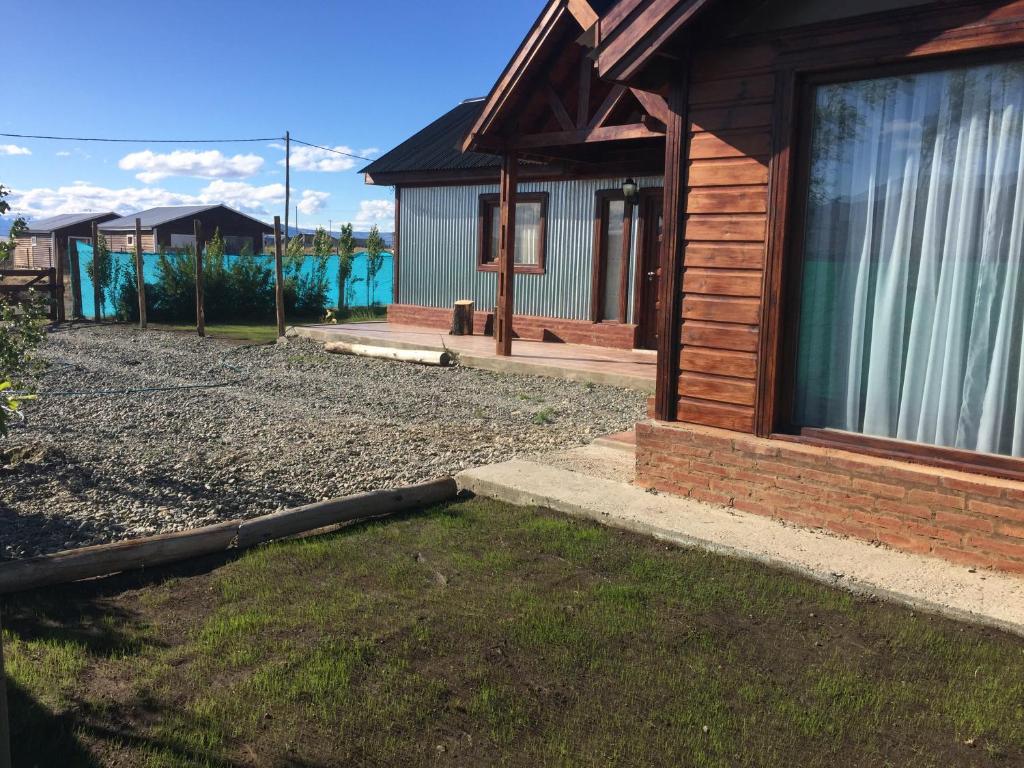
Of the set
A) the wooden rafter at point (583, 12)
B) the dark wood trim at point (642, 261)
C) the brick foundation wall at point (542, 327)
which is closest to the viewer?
the wooden rafter at point (583, 12)

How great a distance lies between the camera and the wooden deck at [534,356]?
37.7 feet

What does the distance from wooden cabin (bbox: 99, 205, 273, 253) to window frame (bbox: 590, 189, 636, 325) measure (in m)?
36.5

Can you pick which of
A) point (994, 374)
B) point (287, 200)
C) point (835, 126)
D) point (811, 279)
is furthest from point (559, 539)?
point (287, 200)

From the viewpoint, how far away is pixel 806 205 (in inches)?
207

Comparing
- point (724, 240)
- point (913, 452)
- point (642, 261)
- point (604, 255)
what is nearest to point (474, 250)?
point (604, 255)

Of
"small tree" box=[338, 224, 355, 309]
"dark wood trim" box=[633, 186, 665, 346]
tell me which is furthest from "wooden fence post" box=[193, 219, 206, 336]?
"dark wood trim" box=[633, 186, 665, 346]

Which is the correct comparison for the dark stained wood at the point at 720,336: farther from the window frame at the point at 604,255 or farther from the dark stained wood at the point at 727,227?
the window frame at the point at 604,255

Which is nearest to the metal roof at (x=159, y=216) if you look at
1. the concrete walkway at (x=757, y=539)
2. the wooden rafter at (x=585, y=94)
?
the wooden rafter at (x=585, y=94)

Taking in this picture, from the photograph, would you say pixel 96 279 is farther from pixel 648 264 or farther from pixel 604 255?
pixel 648 264

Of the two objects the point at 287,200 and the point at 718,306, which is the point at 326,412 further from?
the point at 287,200

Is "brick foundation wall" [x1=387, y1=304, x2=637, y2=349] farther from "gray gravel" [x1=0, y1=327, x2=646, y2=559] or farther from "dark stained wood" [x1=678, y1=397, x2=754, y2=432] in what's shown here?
Answer: "dark stained wood" [x1=678, y1=397, x2=754, y2=432]

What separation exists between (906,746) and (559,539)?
2.40 meters

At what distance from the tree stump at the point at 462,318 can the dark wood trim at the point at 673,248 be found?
10136 mm

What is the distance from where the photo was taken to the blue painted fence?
22016 millimetres
